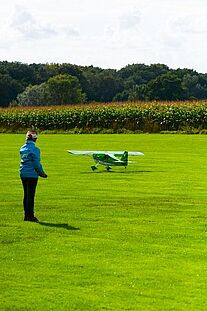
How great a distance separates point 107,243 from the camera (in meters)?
14.7

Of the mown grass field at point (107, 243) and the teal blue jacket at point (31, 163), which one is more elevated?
the teal blue jacket at point (31, 163)

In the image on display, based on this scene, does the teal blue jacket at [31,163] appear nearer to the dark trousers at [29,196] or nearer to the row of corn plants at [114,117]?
the dark trousers at [29,196]

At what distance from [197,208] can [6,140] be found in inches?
1229

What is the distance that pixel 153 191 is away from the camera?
23094mm

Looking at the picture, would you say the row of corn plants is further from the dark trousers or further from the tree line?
the dark trousers

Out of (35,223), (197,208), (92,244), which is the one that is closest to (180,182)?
(197,208)

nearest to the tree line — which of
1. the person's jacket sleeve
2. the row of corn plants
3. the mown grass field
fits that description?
the row of corn plants

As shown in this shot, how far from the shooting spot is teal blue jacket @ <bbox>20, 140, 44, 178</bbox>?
17.3 metres

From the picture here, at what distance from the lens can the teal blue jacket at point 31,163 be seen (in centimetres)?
1730

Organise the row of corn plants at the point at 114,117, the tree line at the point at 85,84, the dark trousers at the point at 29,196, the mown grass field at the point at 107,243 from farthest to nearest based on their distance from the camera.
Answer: the tree line at the point at 85,84 < the row of corn plants at the point at 114,117 < the dark trousers at the point at 29,196 < the mown grass field at the point at 107,243

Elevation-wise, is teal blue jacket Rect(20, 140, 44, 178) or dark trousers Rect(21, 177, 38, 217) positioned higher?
teal blue jacket Rect(20, 140, 44, 178)

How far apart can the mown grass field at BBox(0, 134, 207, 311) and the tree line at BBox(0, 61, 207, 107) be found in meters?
70.1

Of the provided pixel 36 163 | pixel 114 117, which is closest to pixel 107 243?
pixel 36 163

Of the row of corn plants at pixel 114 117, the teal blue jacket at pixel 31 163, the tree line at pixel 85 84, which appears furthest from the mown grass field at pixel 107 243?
the tree line at pixel 85 84
